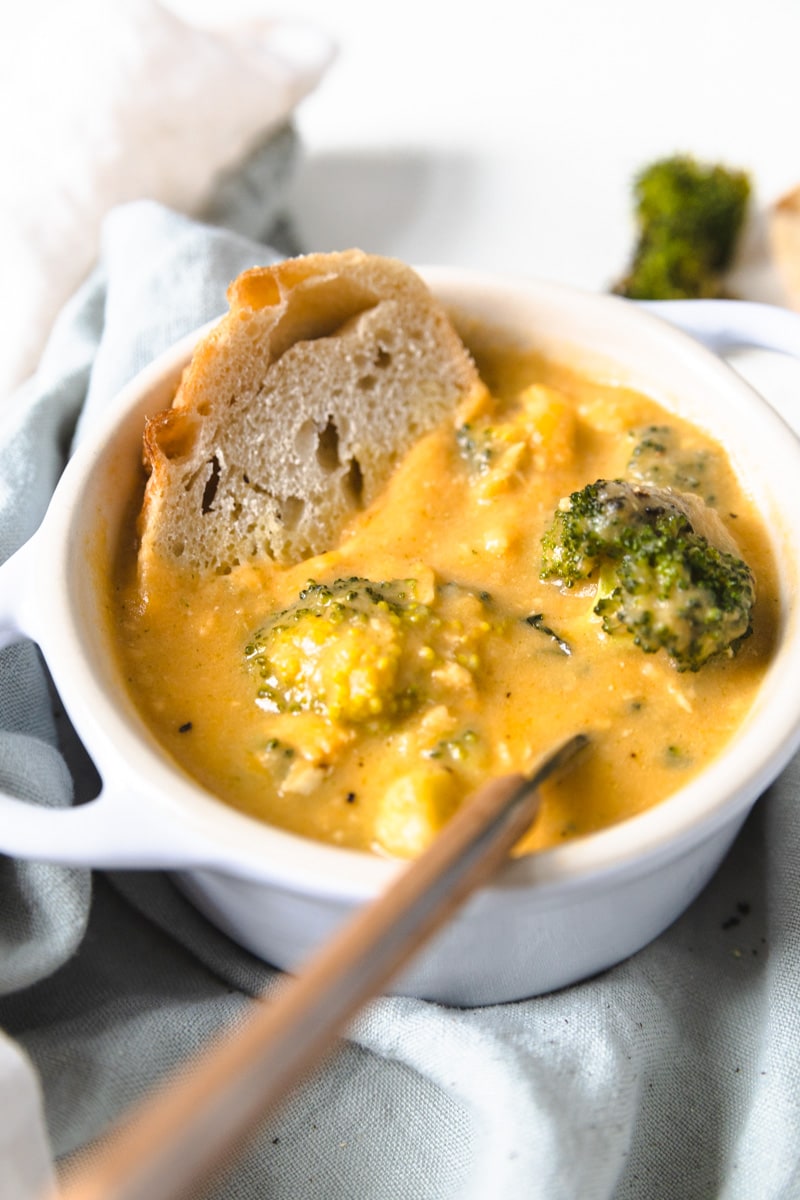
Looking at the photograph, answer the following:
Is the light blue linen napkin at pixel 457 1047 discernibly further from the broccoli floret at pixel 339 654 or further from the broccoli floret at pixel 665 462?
the broccoli floret at pixel 665 462

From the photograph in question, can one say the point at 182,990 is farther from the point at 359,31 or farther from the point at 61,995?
the point at 359,31

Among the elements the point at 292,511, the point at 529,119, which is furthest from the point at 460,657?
the point at 529,119

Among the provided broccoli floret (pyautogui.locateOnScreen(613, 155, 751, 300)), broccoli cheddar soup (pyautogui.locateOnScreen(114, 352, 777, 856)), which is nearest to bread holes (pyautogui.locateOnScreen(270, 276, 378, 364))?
broccoli cheddar soup (pyautogui.locateOnScreen(114, 352, 777, 856))

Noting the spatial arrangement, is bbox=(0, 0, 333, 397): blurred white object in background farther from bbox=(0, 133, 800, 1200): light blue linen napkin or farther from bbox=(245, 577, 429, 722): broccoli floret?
bbox=(245, 577, 429, 722): broccoli floret

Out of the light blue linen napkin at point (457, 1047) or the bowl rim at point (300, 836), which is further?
the light blue linen napkin at point (457, 1047)

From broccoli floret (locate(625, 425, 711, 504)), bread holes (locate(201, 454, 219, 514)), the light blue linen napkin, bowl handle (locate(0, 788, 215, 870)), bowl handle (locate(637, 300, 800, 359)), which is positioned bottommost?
the light blue linen napkin

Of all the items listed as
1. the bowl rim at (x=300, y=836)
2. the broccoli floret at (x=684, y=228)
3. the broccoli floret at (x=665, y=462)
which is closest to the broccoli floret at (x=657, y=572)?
the bowl rim at (x=300, y=836)

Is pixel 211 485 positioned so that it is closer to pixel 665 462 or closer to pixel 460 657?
pixel 460 657
